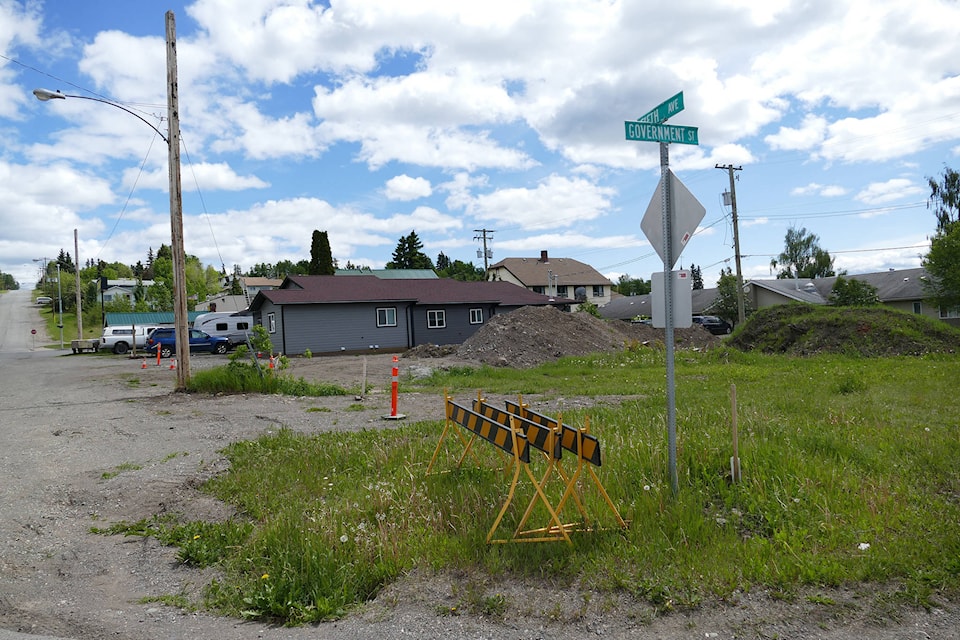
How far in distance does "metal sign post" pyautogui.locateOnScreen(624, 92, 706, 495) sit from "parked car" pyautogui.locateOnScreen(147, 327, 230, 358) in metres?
36.1

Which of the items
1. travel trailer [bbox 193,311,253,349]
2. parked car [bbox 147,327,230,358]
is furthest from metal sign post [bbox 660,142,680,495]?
travel trailer [bbox 193,311,253,349]

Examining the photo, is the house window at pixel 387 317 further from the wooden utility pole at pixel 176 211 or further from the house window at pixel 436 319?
the wooden utility pole at pixel 176 211

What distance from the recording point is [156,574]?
532 cm

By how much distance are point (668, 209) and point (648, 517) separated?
2.60 metres

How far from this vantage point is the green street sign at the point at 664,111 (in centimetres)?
549

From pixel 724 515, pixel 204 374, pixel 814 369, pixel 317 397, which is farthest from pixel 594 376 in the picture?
pixel 724 515

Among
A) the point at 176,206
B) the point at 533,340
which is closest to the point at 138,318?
the point at 533,340

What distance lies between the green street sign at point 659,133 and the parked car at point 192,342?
36.1m

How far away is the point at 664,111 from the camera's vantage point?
5.68 metres

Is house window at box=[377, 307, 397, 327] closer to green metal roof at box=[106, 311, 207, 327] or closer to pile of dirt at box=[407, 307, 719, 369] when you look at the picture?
pile of dirt at box=[407, 307, 719, 369]

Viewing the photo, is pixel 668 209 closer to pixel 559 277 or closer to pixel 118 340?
pixel 118 340

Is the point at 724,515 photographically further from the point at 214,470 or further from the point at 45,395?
the point at 45,395

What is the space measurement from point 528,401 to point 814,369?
9185mm

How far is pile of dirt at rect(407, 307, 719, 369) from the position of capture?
27859 millimetres
